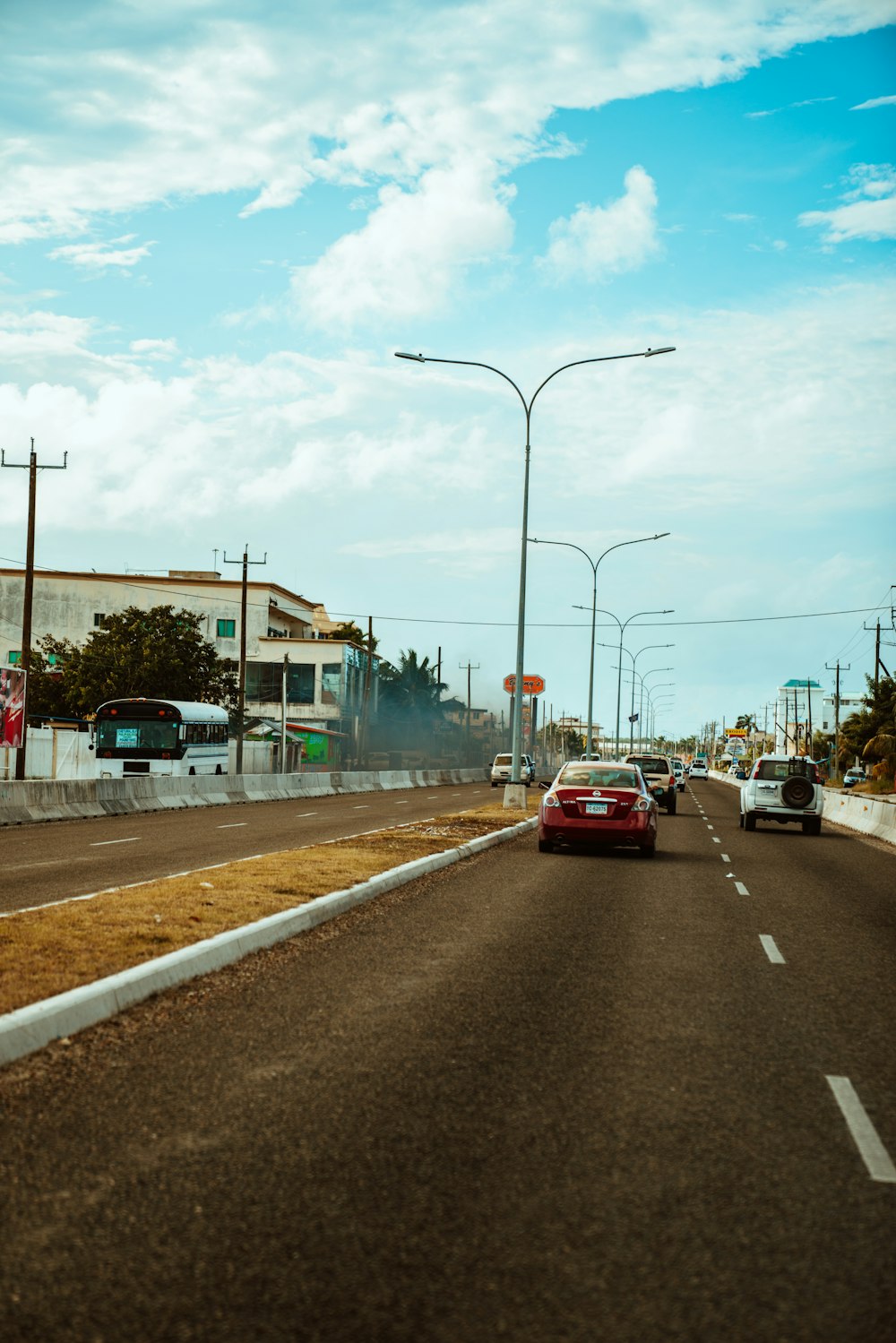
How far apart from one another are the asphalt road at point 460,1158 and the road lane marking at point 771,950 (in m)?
0.41

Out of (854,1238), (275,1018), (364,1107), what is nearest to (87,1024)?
(275,1018)

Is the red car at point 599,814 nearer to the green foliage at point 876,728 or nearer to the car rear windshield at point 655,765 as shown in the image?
the car rear windshield at point 655,765

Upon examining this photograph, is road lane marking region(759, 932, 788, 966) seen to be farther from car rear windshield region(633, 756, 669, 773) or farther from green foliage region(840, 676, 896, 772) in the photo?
green foliage region(840, 676, 896, 772)

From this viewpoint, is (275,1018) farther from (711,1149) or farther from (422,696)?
(422,696)

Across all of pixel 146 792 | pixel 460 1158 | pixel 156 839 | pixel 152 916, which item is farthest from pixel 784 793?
pixel 460 1158

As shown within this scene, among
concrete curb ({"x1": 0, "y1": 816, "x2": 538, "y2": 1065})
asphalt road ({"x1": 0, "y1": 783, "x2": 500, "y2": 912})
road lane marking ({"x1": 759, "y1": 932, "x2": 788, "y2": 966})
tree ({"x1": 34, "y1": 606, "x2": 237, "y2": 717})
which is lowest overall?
asphalt road ({"x1": 0, "y1": 783, "x2": 500, "y2": 912})

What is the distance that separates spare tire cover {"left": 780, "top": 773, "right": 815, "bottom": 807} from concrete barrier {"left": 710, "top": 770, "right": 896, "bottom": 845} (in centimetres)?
190

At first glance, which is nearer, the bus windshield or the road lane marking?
the road lane marking

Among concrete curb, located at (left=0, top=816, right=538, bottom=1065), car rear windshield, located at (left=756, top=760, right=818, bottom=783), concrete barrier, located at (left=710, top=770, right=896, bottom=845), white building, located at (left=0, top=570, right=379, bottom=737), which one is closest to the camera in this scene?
concrete curb, located at (left=0, top=816, right=538, bottom=1065)

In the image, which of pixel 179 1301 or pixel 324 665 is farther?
pixel 324 665

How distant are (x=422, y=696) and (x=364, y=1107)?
321 ft

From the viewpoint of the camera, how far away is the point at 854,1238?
466cm

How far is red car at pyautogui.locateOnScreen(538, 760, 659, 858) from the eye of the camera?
71.1ft

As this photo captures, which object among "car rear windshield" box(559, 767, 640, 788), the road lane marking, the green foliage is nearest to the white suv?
"car rear windshield" box(559, 767, 640, 788)
